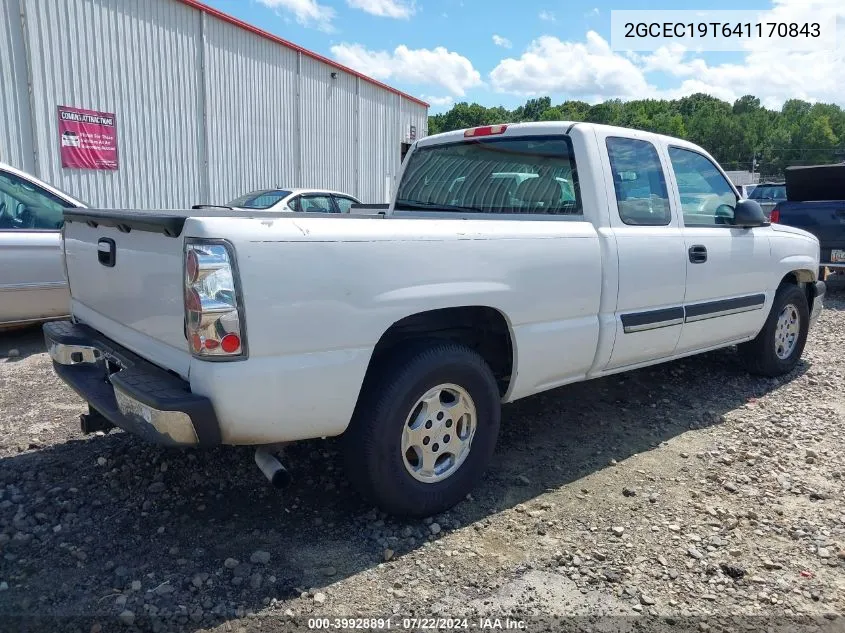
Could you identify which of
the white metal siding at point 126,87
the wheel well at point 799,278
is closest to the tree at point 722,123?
the white metal siding at point 126,87

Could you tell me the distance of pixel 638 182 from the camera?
4.21 meters

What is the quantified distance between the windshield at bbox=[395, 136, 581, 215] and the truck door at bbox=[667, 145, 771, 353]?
38.3 inches

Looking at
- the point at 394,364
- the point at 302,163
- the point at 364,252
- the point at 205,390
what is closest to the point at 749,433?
the point at 394,364

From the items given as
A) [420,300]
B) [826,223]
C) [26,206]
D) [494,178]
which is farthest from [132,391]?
[826,223]

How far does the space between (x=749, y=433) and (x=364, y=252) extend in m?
3.16

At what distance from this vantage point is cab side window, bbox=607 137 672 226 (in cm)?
404

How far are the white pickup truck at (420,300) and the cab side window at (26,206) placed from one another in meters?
2.64

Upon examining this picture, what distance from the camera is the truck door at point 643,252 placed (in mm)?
3881

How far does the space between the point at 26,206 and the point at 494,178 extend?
14.3 ft

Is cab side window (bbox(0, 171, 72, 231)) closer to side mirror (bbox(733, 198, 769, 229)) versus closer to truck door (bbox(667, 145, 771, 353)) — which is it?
truck door (bbox(667, 145, 771, 353))

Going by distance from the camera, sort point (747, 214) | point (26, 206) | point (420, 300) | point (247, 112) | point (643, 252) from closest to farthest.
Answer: point (420, 300), point (643, 252), point (747, 214), point (26, 206), point (247, 112)

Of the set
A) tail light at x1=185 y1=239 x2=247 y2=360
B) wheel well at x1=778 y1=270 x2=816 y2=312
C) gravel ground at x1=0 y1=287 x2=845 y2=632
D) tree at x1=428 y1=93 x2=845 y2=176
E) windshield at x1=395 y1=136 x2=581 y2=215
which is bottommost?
gravel ground at x1=0 y1=287 x2=845 y2=632

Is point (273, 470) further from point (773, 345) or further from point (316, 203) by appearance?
point (316, 203)

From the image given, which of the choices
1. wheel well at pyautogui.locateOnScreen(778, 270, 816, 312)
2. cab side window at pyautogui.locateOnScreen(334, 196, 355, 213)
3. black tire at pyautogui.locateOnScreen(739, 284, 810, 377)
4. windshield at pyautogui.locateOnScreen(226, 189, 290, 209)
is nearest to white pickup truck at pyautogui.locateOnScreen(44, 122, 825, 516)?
black tire at pyautogui.locateOnScreen(739, 284, 810, 377)
